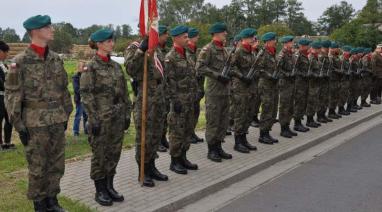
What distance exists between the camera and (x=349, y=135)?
11320 mm

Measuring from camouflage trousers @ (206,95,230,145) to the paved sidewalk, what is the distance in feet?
1.50

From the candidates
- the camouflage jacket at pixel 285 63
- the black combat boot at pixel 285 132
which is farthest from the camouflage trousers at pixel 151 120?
the black combat boot at pixel 285 132

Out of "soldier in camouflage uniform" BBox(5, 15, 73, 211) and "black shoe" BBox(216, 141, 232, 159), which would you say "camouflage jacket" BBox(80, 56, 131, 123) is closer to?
"soldier in camouflage uniform" BBox(5, 15, 73, 211)

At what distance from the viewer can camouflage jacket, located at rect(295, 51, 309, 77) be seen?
1068 centimetres

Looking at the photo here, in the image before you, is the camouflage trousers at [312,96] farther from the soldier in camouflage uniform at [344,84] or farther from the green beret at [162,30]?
the green beret at [162,30]

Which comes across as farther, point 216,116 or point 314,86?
point 314,86

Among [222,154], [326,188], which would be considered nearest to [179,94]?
[222,154]

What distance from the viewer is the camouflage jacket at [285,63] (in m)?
9.92

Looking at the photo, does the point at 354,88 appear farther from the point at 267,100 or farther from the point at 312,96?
the point at 267,100

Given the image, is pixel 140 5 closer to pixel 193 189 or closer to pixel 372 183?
pixel 193 189

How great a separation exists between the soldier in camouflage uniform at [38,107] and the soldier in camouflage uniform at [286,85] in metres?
6.06

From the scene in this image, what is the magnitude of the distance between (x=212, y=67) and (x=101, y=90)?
2.74 meters

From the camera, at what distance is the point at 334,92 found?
43.3 feet

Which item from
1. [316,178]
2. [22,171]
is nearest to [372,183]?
[316,178]
